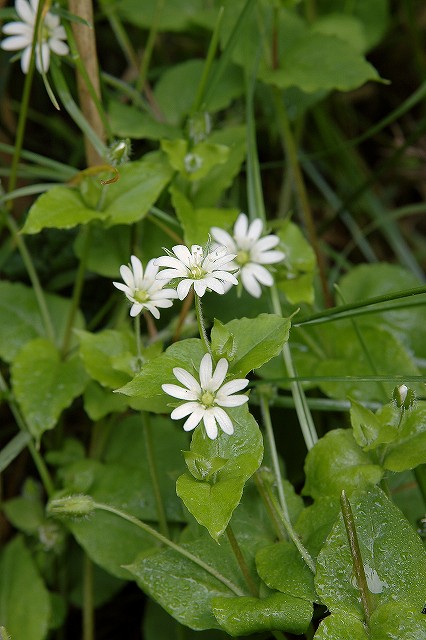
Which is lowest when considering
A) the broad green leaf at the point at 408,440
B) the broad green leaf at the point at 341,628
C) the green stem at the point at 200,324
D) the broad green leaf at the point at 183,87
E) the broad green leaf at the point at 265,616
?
the broad green leaf at the point at 341,628

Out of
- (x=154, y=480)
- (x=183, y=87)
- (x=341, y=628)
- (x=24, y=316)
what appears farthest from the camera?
(x=183, y=87)

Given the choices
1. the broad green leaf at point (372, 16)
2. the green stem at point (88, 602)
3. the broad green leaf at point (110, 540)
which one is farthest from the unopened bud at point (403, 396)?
the broad green leaf at point (372, 16)

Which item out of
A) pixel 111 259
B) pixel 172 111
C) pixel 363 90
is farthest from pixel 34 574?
pixel 363 90

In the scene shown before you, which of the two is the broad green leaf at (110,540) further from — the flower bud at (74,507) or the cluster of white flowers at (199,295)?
the cluster of white flowers at (199,295)

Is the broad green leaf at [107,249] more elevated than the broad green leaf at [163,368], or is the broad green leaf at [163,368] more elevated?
the broad green leaf at [107,249]

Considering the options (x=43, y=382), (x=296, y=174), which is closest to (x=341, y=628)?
(x=43, y=382)

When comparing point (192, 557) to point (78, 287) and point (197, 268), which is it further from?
point (78, 287)

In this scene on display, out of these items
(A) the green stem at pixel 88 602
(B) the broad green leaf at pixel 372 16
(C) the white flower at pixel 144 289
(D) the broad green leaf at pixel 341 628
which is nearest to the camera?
(D) the broad green leaf at pixel 341 628
